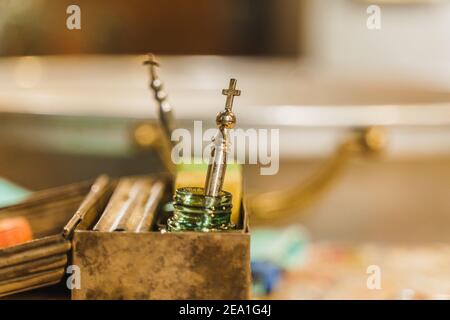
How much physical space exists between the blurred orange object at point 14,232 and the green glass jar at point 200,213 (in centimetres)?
16

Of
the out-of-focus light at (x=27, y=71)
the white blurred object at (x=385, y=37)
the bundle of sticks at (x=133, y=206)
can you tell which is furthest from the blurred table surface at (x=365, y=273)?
the white blurred object at (x=385, y=37)

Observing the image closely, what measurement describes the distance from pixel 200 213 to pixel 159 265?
6 cm

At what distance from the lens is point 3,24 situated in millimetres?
948

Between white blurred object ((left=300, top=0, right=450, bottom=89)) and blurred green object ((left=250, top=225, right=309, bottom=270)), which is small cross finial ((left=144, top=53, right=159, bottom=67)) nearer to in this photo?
blurred green object ((left=250, top=225, right=309, bottom=270))

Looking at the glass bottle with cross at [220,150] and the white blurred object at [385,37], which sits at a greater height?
the white blurred object at [385,37]

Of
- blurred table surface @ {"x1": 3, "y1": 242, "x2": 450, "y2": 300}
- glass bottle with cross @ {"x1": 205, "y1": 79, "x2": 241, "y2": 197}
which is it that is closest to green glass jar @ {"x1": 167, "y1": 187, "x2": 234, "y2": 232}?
glass bottle with cross @ {"x1": 205, "y1": 79, "x2": 241, "y2": 197}

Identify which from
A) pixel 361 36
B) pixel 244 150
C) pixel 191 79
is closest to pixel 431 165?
pixel 244 150

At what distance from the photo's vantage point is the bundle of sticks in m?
0.55

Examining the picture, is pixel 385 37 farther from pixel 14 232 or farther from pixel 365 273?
pixel 14 232

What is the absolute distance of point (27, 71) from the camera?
7.89 feet

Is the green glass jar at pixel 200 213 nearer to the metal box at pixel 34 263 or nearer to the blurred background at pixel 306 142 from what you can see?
the metal box at pixel 34 263

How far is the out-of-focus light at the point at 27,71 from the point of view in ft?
7.36

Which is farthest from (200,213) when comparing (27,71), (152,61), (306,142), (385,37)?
(385,37)

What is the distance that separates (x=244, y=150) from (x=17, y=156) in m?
0.47
